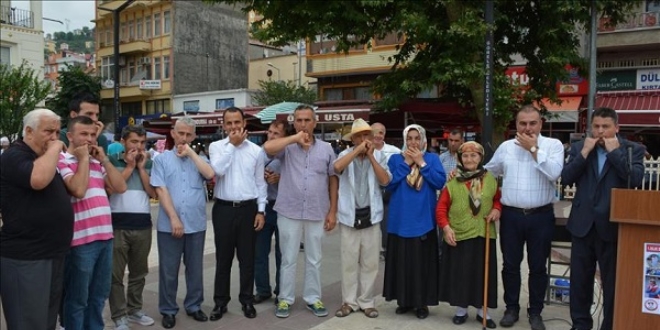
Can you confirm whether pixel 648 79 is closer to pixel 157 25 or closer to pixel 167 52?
pixel 167 52

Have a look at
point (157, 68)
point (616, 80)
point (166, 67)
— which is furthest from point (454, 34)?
point (157, 68)

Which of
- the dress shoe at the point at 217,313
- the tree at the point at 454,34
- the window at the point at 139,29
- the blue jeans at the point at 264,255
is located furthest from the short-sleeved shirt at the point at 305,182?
the window at the point at 139,29

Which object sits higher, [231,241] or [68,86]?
[68,86]

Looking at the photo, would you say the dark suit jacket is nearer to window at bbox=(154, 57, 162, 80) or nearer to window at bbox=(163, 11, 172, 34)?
window at bbox=(163, 11, 172, 34)

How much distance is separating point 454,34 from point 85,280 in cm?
822

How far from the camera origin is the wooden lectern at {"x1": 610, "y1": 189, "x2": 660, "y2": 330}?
3635 millimetres

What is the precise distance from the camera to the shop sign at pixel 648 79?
58.6 ft

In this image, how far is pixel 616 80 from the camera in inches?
737

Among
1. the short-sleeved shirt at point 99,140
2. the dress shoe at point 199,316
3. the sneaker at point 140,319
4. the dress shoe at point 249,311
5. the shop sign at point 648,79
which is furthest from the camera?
the shop sign at point 648,79

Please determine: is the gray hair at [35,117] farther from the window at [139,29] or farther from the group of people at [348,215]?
the window at [139,29]

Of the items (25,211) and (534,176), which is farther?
(534,176)

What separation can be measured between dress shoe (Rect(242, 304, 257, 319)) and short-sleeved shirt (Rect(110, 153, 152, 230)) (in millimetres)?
1219

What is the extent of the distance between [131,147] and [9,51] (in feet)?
89.5

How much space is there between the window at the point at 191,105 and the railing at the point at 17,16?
10.1m
